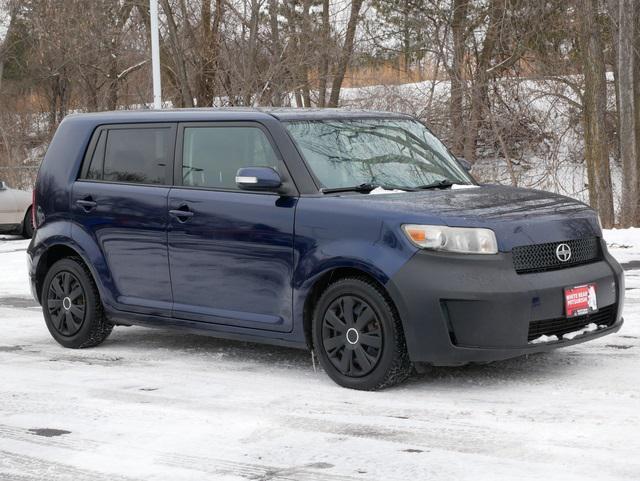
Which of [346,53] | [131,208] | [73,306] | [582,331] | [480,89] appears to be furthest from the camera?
[346,53]

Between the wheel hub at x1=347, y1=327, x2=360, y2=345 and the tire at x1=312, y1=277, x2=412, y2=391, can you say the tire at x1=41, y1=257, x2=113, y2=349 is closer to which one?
the tire at x1=312, y1=277, x2=412, y2=391

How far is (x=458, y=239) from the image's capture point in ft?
23.0

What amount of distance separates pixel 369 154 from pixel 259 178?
85 centimetres

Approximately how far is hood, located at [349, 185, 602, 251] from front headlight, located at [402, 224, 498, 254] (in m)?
0.04

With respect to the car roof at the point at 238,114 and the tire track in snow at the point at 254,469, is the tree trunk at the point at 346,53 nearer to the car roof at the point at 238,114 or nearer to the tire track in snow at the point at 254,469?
the car roof at the point at 238,114

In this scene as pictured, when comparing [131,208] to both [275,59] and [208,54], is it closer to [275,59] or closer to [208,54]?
[275,59]

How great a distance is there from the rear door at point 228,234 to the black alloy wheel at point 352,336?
1.19ft

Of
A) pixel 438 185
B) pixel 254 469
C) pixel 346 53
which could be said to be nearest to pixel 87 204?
pixel 438 185

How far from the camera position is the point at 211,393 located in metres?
7.41

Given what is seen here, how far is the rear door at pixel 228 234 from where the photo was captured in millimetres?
7707

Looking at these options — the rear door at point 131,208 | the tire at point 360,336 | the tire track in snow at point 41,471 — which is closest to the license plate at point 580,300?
the tire at point 360,336

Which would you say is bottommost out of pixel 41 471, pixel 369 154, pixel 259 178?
pixel 41 471

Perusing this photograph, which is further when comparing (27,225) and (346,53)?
(346,53)

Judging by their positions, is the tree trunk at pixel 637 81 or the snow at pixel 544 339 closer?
the snow at pixel 544 339
